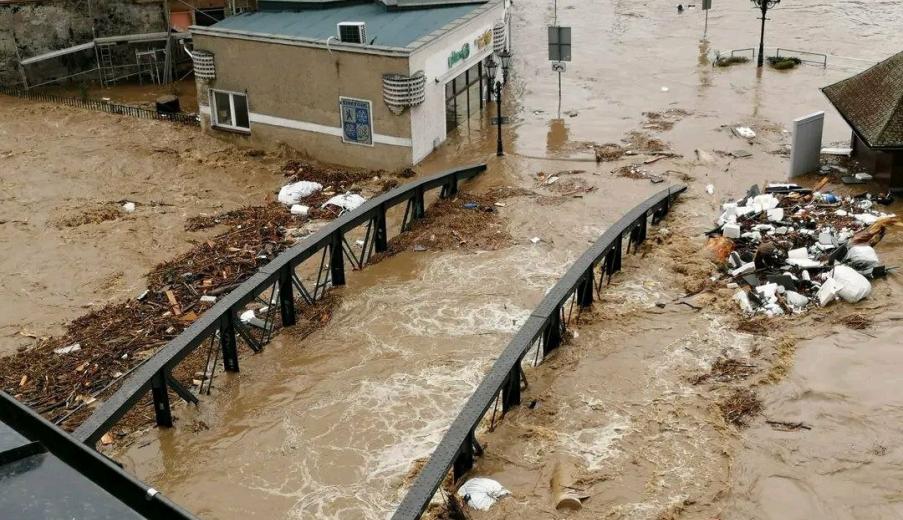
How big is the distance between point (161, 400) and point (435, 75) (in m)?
12.8

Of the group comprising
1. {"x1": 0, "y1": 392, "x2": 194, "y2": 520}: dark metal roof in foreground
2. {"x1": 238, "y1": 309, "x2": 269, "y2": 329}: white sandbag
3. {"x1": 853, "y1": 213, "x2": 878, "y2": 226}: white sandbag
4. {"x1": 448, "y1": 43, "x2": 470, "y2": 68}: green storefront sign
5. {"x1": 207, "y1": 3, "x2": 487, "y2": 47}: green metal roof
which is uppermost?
{"x1": 0, "y1": 392, "x2": 194, "y2": 520}: dark metal roof in foreground

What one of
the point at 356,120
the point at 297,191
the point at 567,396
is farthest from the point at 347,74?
the point at 567,396

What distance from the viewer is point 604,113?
1049 inches

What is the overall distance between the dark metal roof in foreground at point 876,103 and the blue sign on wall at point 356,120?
10806 millimetres

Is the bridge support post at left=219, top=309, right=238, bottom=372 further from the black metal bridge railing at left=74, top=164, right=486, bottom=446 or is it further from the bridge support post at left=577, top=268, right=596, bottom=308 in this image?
the bridge support post at left=577, top=268, right=596, bottom=308

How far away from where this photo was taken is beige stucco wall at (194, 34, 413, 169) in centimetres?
2234

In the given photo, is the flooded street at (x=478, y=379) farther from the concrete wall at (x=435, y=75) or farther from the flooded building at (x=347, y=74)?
the flooded building at (x=347, y=74)

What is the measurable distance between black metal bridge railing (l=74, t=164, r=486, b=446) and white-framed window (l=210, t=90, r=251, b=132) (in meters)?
6.79

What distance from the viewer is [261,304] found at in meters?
16.5

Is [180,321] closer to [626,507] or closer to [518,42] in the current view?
[626,507]

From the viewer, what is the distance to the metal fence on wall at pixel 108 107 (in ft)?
88.9

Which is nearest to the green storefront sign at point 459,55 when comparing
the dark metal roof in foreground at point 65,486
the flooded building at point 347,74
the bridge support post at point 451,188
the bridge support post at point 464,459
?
the flooded building at point 347,74

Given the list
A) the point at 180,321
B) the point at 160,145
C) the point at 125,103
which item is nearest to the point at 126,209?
the point at 160,145

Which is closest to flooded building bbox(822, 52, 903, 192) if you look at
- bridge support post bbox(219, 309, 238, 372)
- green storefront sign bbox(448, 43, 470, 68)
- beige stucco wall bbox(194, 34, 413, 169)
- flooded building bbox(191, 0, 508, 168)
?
green storefront sign bbox(448, 43, 470, 68)
